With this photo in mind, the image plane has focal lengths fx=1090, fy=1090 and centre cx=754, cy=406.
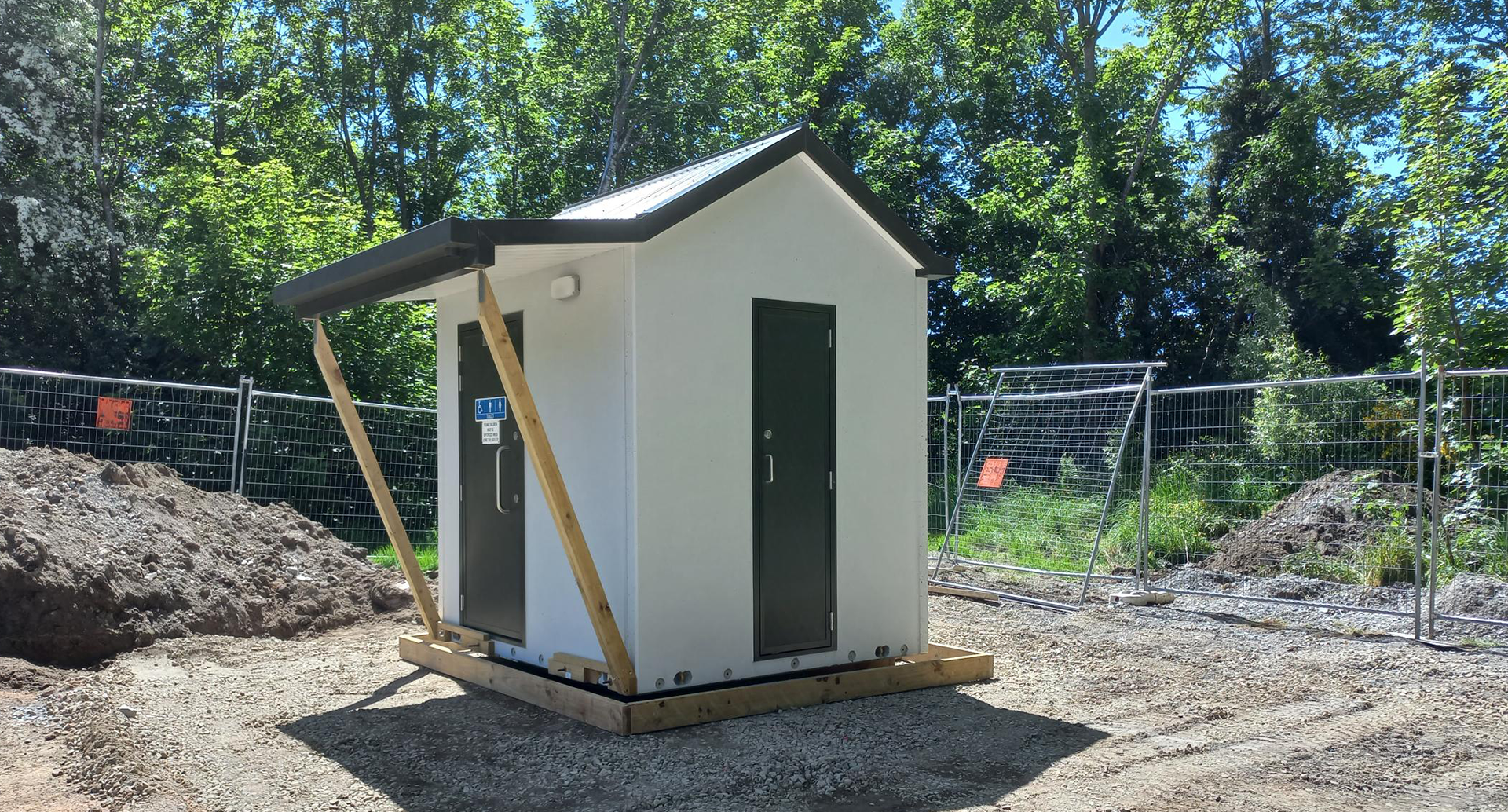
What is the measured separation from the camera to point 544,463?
5582 mm

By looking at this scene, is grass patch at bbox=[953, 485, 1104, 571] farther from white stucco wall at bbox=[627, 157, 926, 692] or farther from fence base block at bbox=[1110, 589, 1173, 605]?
white stucco wall at bbox=[627, 157, 926, 692]

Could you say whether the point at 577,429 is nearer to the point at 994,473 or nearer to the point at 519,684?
the point at 519,684

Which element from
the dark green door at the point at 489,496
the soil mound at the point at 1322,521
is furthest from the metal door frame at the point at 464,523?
the soil mound at the point at 1322,521

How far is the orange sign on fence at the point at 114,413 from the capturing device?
10.3m

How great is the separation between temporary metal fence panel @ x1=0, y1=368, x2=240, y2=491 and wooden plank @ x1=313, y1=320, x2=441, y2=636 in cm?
369

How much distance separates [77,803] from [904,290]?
5178mm

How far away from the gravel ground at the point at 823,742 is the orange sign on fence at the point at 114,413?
354 cm

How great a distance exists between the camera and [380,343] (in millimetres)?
15320

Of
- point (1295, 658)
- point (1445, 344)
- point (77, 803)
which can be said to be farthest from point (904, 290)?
point (1445, 344)

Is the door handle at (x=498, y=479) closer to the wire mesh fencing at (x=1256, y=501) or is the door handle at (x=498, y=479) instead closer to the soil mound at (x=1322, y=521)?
the wire mesh fencing at (x=1256, y=501)

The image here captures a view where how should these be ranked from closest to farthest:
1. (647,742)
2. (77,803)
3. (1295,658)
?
(77,803), (647,742), (1295,658)

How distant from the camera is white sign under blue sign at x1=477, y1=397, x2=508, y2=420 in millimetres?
6980

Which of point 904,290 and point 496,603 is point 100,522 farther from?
point 904,290

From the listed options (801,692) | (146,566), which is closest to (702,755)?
(801,692)
